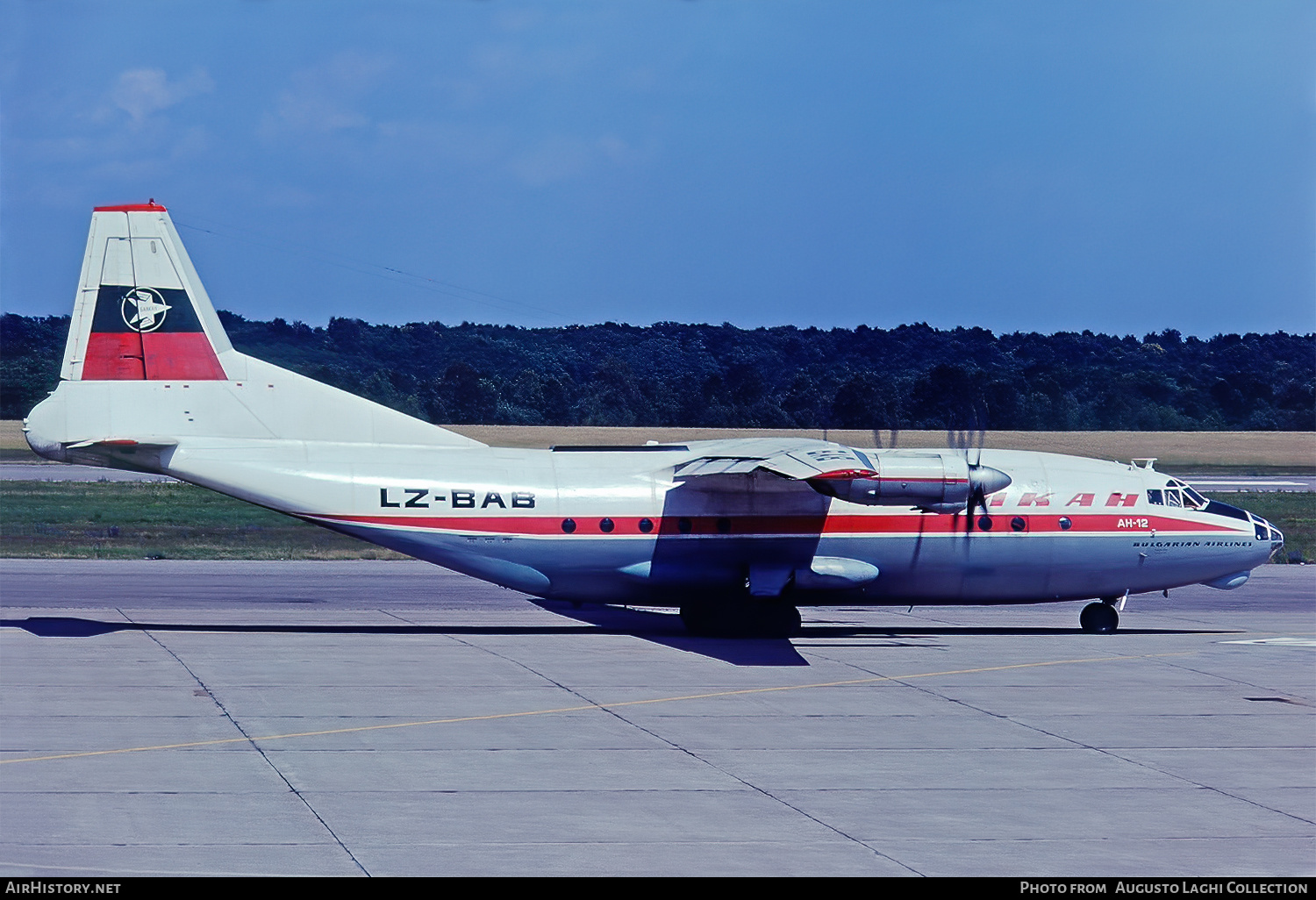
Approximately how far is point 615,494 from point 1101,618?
10864 mm

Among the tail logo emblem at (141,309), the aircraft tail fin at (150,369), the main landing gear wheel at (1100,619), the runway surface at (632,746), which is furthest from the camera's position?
the main landing gear wheel at (1100,619)

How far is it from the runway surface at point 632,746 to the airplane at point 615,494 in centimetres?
132

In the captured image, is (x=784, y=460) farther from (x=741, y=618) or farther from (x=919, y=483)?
(x=741, y=618)

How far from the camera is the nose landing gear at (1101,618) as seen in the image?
29.1m

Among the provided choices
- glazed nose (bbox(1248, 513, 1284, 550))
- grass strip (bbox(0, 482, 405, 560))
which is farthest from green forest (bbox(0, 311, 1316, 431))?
glazed nose (bbox(1248, 513, 1284, 550))

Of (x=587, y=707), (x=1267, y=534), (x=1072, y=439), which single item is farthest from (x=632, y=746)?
(x=1072, y=439)

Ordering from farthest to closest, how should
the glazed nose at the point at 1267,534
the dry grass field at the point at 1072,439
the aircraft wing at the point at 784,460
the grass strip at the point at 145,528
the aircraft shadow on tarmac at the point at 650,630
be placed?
1. the dry grass field at the point at 1072,439
2. the grass strip at the point at 145,528
3. the glazed nose at the point at 1267,534
4. the aircraft shadow on tarmac at the point at 650,630
5. the aircraft wing at the point at 784,460

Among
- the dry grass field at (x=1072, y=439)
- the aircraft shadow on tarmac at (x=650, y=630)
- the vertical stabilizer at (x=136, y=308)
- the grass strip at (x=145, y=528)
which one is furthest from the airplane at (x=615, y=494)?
the grass strip at (x=145, y=528)

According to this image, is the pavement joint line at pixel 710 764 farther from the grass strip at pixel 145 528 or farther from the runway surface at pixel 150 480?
the runway surface at pixel 150 480

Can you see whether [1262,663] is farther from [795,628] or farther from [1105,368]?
[1105,368]

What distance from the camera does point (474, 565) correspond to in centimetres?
2608

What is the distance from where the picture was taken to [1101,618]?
2916 cm

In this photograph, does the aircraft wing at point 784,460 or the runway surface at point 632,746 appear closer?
the runway surface at point 632,746

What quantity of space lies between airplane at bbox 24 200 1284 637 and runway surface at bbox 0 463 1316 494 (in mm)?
41675
